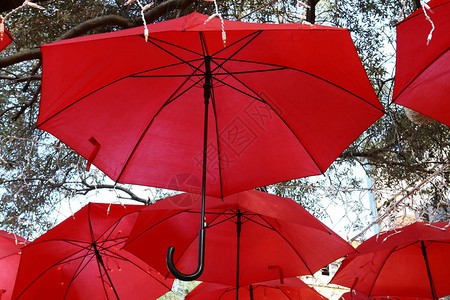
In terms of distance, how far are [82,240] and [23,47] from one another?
2.12 m

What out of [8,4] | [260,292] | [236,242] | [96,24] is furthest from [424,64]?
[260,292]

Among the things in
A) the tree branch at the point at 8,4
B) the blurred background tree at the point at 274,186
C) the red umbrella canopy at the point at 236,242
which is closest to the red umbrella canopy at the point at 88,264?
the red umbrella canopy at the point at 236,242

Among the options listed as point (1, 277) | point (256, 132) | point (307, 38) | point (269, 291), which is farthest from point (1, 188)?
point (307, 38)

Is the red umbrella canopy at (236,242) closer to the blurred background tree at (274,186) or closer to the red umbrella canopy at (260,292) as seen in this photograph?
the red umbrella canopy at (260,292)

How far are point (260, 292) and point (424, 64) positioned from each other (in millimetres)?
3873

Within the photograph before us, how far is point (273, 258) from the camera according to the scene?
421cm

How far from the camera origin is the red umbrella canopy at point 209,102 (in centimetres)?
230

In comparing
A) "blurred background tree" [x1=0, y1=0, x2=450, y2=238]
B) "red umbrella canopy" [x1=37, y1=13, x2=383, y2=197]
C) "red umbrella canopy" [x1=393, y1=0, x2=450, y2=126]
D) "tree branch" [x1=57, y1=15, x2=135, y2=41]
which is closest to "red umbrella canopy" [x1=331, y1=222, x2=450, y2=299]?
"blurred background tree" [x1=0, y1=0, x2=450, y2=238]

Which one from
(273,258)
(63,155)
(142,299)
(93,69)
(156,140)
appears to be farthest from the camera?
(63,155)

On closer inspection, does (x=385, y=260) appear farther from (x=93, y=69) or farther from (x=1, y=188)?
(x=1, y=188)

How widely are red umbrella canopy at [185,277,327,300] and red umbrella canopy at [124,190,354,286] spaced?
84 centimetres

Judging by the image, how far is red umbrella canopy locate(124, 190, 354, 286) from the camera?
13.1 ft

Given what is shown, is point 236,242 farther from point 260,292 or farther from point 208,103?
point 208,103

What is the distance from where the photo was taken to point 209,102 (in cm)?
286
